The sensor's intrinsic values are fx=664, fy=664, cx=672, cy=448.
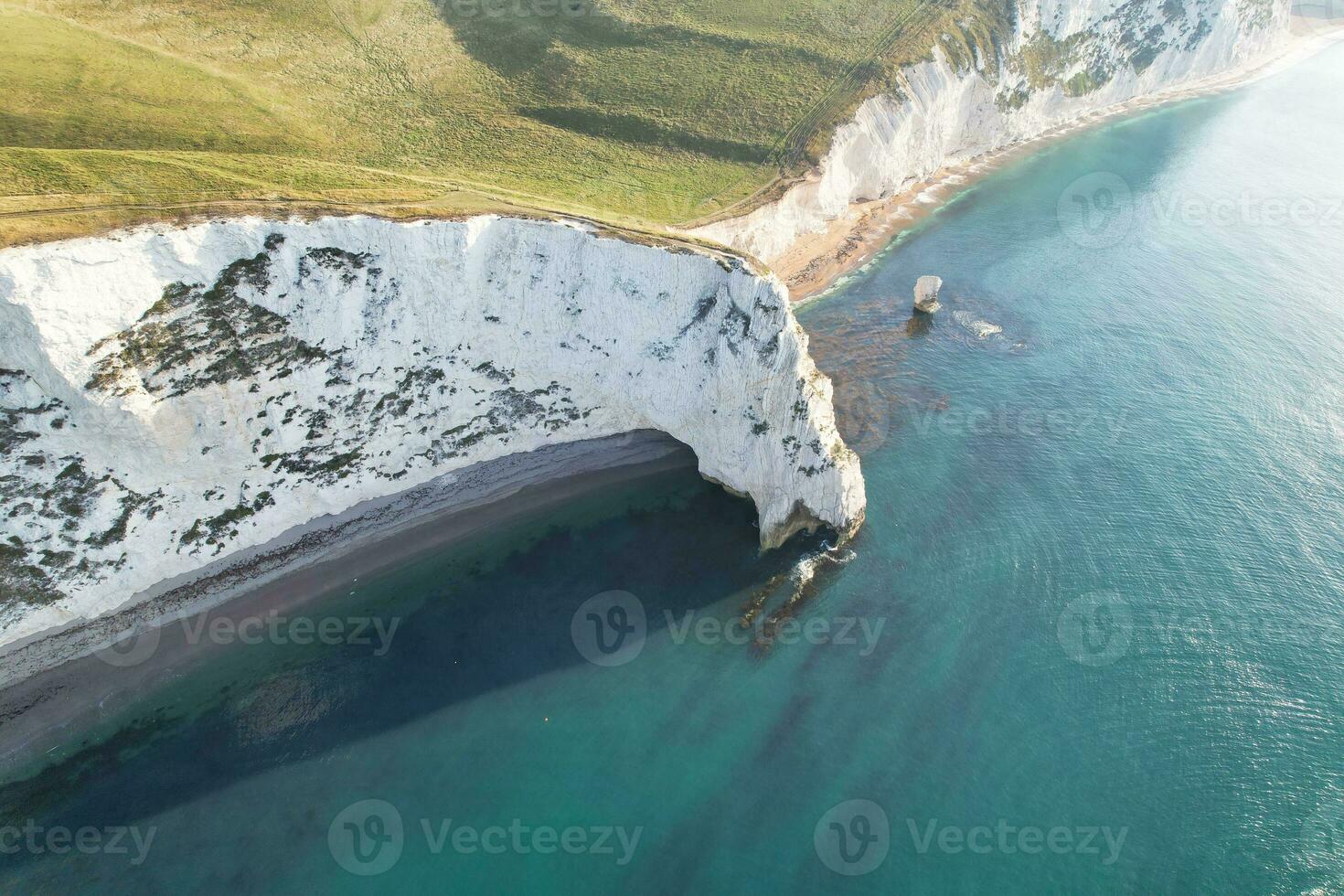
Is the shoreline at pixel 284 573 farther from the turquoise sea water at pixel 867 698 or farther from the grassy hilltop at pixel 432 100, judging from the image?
the grassy hilltop at pixel 432 100

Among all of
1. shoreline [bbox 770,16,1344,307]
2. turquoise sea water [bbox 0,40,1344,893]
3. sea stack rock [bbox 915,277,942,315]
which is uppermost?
shoreline [bbox 770,16,1344,307]

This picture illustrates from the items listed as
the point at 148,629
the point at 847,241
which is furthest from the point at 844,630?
the point at 847,241

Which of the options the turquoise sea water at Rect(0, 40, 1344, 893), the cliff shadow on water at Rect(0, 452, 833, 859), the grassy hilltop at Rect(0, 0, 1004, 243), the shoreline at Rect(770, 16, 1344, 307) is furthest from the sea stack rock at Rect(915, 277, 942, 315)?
the cliff shadow on water at Rect(0, 452, 833, 859)

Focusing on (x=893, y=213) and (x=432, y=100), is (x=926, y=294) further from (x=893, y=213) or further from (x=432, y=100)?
(x=432, y=100)

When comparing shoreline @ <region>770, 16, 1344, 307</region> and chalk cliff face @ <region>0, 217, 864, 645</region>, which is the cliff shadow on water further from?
shoreline @ <region>770, 16, 1344, 307</region>

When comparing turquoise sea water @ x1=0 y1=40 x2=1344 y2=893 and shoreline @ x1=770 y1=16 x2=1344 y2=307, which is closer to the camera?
turquoise sea water @ x1=0 y1=40 x2=1344 y2=893

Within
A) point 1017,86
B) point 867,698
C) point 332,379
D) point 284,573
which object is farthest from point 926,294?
point 284,573
